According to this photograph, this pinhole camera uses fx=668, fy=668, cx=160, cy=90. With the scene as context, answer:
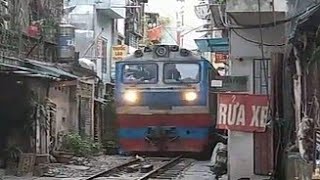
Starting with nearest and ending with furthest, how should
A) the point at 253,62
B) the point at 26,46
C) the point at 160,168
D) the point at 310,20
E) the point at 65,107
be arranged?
the point at 310,20
the point at 253,62
the point at 160,168
the point at 26,46
the point at 65,107

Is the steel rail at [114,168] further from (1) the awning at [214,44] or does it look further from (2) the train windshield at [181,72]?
(1) the awning at [214,44]

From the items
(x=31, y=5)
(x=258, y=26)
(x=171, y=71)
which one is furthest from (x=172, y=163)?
(x=258, y=26)

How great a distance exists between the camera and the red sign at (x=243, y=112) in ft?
→ 34.0

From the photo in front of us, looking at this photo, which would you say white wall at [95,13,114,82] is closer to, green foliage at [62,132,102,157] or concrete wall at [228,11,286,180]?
green foliage at [62,132,102,157]

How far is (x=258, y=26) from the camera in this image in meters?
11.0

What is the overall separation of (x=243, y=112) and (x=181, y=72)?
7117 mm

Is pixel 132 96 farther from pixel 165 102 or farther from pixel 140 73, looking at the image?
pixel 165 102

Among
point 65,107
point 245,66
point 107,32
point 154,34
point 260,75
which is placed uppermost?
point 154,34

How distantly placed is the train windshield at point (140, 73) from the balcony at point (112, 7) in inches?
337

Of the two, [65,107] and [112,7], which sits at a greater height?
[112,7]

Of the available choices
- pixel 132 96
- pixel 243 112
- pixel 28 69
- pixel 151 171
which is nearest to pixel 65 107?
pixel 132 96

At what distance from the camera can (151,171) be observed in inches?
562

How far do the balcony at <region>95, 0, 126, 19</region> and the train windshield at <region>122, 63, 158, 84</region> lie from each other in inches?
337

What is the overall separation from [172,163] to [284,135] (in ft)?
20.8
